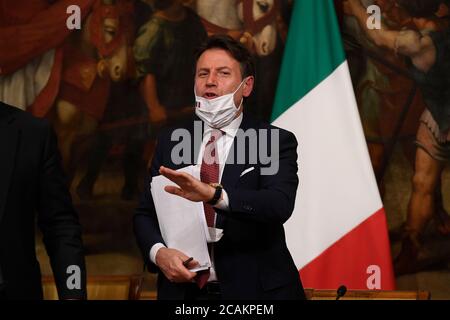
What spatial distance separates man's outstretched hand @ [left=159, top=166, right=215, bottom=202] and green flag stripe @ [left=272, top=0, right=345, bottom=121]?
113 inches

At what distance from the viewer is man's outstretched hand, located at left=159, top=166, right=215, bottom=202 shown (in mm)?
3287

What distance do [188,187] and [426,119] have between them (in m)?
3.71

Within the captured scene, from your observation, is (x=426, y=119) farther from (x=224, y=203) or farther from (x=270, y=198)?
(x=224, y=203)

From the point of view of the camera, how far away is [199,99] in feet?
12.8

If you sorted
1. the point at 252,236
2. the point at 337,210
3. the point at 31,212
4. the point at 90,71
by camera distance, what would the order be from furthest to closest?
1. the point at 90,71
2. the point at 337,210
3. the point at 252,236
4. the point at 31,212

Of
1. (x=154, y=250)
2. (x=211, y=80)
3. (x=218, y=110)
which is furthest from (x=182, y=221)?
(x=211, y=80)

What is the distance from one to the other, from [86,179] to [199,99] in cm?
327

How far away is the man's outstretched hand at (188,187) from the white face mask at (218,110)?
0.49m

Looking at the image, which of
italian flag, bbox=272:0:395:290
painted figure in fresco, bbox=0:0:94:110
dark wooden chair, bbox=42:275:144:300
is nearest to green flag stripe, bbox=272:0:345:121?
italian flag, bbox=272:0:395:290

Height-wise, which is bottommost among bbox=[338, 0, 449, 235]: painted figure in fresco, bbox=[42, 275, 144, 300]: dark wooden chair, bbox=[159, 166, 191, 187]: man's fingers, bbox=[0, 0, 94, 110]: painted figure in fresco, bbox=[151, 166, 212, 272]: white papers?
bbox=[42, 275, 144, 300]: dark wooden chair

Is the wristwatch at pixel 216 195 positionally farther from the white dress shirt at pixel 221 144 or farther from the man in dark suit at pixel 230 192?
the white dress shirt at pixel 221 144

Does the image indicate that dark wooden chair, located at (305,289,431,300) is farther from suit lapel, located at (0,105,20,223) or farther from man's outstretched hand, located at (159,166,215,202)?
suit lapel, located at (0,105,20,223)

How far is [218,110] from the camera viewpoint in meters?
3.83
